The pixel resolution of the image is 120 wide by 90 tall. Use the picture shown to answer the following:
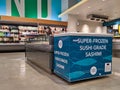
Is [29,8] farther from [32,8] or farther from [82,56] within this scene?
[82,56]

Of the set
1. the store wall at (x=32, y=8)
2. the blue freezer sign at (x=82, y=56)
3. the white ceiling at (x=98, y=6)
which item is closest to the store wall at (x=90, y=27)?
the white ceiling at (x=98, y=6)

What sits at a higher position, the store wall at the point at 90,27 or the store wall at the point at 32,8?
the store wall at the point at 32,8

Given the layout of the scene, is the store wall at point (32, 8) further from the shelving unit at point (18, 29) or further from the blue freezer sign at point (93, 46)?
the blue freezer sign at point (93, 46)

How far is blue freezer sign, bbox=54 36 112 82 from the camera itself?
2.52 metres

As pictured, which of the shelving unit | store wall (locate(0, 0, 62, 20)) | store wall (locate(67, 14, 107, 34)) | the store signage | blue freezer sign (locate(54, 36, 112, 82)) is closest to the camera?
blue freezer sign (locate(54, 36, 112, 82))

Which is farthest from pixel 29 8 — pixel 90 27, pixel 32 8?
pixel 90 27

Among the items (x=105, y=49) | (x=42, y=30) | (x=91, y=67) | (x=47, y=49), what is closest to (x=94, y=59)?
(x=91, y=67)

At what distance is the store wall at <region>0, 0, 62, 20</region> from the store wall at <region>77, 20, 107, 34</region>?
2.24m

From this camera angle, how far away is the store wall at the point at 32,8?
9.65m

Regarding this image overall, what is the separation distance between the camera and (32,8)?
411 inches

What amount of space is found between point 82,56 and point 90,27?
1017 cm

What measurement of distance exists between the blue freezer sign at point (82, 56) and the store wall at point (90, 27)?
8920 mm

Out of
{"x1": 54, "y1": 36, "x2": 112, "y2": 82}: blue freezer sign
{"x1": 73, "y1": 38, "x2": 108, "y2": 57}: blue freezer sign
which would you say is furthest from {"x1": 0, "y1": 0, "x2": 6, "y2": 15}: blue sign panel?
{"x1": 73, "y1": 38, "x2": 108, "y2": 57}: blue freezer sign

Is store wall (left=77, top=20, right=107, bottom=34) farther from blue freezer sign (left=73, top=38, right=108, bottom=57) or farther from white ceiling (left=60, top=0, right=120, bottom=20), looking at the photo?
blue freezer sign (left=73, top=38, right=108, bottom=57)
